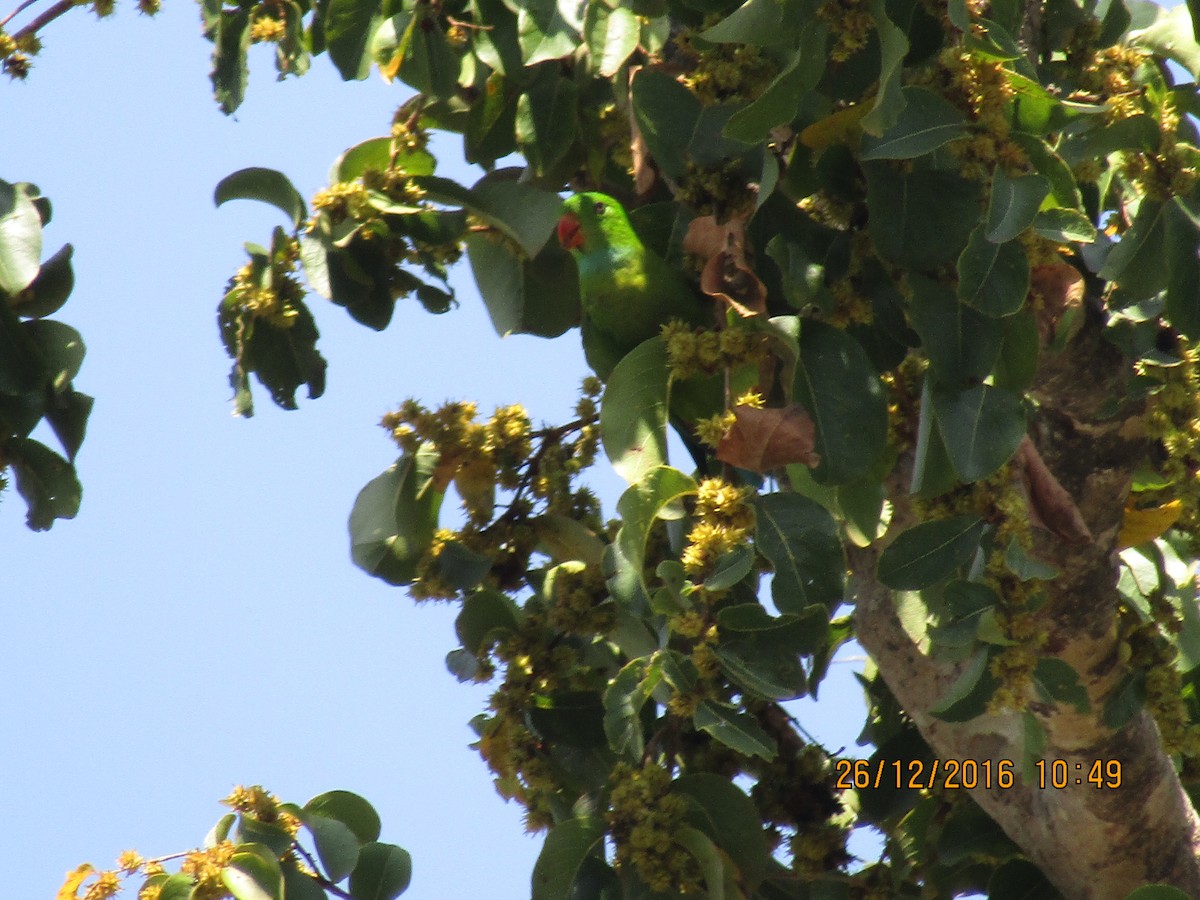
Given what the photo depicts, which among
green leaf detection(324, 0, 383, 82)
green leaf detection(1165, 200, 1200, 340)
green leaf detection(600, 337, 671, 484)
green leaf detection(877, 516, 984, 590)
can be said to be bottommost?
green leaf detection(877, 516, 984, 590)

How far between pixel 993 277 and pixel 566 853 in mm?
850

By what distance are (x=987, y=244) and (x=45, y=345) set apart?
1.28m

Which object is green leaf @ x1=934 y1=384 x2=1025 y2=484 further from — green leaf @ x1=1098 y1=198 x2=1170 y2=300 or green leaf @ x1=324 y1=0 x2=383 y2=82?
green leaf @ x1=324 y1=0 x2=383 y2=82

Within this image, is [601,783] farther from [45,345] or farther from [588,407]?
[45,345]

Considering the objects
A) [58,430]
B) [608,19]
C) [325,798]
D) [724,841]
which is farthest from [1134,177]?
[58,430]

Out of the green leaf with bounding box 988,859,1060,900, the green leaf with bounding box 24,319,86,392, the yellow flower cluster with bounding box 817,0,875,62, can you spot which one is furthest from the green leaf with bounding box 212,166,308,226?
the green leaf with bounding box 988,859,1060,900

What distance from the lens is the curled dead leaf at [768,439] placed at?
139cm

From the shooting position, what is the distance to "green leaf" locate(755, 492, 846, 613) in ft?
4.38

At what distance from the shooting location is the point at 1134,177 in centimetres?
149

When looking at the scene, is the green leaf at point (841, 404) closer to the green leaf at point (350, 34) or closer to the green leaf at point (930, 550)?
the green leaf at point (930, 550)

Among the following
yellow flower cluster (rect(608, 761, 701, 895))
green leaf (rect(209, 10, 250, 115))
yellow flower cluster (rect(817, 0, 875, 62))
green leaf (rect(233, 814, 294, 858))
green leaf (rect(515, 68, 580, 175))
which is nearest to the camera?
yellow flower cluster (rect(817, 0, 875, 62))

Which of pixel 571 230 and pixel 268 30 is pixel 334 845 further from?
pixel 268 30

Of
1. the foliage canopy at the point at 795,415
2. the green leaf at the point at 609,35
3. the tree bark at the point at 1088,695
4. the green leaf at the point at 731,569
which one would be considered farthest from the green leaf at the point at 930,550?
the green leaf at the point at 609,35

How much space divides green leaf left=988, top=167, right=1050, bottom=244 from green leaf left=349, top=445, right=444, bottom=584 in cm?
88
